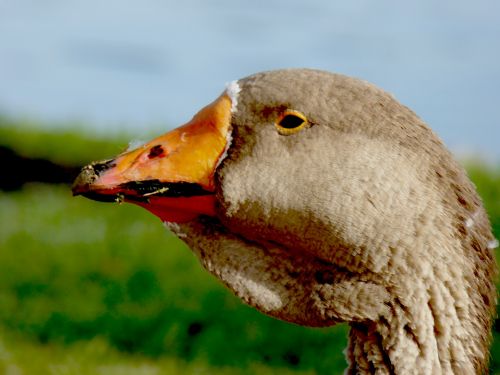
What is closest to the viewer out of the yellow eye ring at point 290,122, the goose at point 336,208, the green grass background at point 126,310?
the goose at point 336,208

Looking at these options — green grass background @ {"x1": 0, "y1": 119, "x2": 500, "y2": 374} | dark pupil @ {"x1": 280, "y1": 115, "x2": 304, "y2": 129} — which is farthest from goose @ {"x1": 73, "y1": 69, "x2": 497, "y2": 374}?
green grass background @ {"x1": 0, "y1": 119, "x2": 500, "y2": 374}

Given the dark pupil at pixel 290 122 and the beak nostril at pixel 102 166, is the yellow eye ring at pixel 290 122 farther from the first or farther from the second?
the beak nostril at pixel 102 166

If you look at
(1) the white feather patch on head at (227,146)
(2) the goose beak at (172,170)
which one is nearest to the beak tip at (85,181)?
(2) the goose beak at (172,170)

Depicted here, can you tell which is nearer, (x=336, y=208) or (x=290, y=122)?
(x=336, y=208)

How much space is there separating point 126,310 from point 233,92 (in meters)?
5.29

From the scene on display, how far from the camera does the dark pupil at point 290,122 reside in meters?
3.33

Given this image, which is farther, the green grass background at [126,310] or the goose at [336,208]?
the green grass background at [126,310]

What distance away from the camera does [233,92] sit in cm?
346

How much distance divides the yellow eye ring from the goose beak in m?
0.21

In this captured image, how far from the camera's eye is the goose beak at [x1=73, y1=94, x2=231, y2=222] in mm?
3340

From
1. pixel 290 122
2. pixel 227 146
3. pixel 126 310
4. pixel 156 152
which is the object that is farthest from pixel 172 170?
pixel 126 310

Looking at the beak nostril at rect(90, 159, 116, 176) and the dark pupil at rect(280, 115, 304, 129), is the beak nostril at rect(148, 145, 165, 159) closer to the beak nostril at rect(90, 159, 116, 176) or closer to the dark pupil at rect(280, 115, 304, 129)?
the beak nostril at rect(90, 159, 116, 176)

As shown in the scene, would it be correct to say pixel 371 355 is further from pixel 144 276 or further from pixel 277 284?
pixel 144 276

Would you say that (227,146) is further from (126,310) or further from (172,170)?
(126,310)
